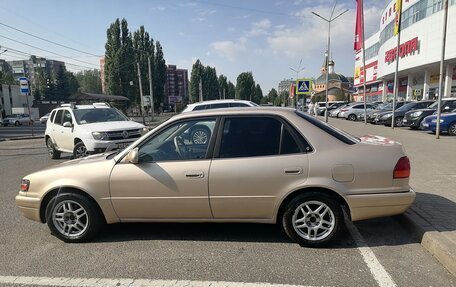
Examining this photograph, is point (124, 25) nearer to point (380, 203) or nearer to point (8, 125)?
point (8, 125)

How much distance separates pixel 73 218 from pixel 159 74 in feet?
206

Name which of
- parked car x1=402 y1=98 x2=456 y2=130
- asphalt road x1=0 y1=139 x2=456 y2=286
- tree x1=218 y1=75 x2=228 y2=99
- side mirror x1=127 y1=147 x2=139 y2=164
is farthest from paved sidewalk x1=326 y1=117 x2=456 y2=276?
tree x1=218 y1=75 x2=228 y2=99

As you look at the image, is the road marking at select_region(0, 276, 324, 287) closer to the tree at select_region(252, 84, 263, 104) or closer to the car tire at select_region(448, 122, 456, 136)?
the car tire at select_region(448, 122, 456, 136)

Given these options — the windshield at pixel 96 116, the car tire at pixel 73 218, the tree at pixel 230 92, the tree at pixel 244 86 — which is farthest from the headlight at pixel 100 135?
the tree at pixel 230 92

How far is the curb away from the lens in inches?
136

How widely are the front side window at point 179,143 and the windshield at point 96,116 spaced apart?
703cm

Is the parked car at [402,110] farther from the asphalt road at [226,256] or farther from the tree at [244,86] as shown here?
the tree at [244,86]

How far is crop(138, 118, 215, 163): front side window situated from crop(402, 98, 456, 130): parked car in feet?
57.1

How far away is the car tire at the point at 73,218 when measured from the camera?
428 centimetres

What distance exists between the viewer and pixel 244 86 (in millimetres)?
106312

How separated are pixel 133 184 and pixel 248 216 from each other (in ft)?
4.67

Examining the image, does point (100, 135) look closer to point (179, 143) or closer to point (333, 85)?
point (179, 143)

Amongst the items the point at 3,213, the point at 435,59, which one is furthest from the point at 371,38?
the point at 3,213

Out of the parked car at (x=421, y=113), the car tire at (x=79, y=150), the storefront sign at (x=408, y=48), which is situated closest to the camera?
the car tire at (x=79, y=150)
